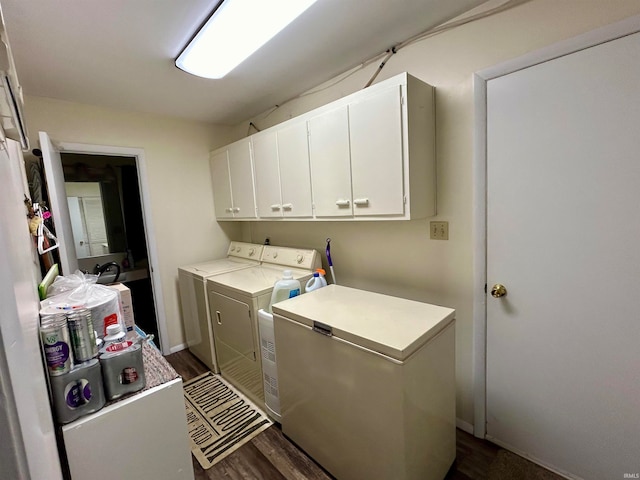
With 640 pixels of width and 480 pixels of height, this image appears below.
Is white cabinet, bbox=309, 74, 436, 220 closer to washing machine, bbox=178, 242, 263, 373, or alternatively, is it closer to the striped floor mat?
washing machine, bbox=178, 242, 263, 373

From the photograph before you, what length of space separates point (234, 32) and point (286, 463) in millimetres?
2367

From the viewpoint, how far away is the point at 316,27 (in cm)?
157

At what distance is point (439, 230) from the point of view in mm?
1784

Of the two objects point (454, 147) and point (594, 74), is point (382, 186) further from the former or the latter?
point (594, 74)

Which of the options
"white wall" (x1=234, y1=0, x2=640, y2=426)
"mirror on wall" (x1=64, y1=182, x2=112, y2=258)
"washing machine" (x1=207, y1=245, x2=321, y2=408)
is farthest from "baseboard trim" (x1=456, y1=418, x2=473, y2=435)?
"mirror on wall" (x1=64, y1=182, x2=112, y2=258)

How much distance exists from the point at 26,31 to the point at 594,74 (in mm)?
2683

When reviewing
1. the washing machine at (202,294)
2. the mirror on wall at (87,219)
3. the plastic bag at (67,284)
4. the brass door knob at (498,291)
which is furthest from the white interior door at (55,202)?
the brass door knob at (498,291)

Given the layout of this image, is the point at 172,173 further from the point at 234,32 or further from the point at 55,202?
the point at 234,32

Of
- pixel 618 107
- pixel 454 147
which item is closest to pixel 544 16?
pixel 618 107

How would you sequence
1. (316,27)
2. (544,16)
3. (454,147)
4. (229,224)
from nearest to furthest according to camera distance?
(544,16)
(316,27)
(454,147)
(229,224)

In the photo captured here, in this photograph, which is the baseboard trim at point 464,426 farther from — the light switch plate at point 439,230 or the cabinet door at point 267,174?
the cabinet door at point 267,174

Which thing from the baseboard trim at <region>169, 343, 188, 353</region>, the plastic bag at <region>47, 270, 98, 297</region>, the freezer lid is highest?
the plastic bag at <region>47, 270, 98, 297</region>

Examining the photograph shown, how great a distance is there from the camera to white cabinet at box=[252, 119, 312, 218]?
2137 millimetres

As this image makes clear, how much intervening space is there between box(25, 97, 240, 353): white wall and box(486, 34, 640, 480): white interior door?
2707 mm
